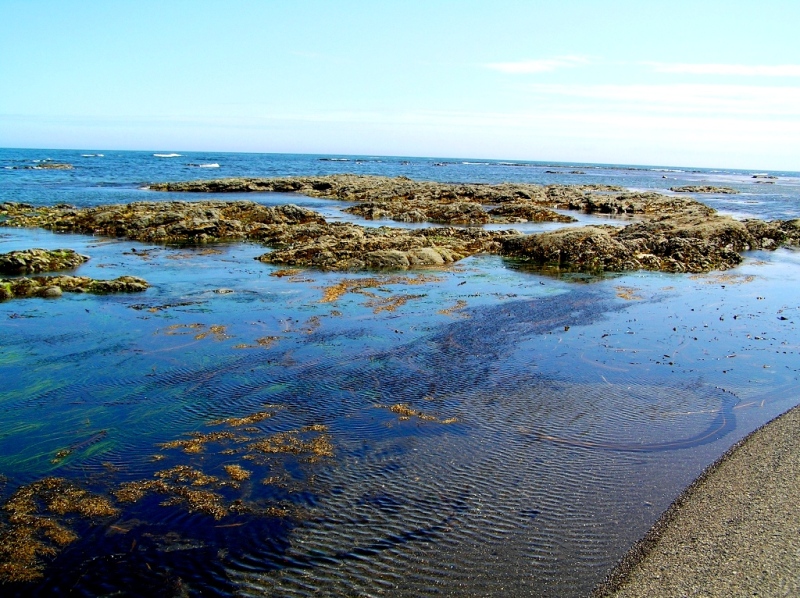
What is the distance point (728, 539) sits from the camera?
235 inches

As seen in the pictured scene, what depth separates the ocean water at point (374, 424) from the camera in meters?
5.75

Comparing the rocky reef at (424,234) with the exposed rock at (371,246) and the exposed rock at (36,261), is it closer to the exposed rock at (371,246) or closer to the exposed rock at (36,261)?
the exposed rock at (371,246)

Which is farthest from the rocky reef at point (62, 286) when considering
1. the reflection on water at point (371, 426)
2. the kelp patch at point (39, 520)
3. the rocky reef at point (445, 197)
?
the rocky reef at point (445, 197)

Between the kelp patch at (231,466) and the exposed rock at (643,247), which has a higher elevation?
the exposed rock at (643,247)

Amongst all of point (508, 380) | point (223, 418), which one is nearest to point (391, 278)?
point (508, 380)

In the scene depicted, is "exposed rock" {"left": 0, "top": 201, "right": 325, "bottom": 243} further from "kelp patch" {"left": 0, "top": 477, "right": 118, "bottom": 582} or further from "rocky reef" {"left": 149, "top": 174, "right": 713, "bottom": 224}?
"kelp patch" {"left": 0, "top": 477, "right": 118, "bottom": 582}

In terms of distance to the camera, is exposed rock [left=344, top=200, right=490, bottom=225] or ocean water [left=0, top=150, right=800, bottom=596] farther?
exposed rock [left=344, top=200, right=490, bottom=225]

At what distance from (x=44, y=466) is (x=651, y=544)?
7464 mm

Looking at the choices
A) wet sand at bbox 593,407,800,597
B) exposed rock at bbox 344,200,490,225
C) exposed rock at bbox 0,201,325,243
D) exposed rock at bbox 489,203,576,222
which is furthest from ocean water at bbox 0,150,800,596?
exposed rock at bbox 489,203,576,222

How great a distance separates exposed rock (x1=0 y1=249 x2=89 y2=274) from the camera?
1862cm

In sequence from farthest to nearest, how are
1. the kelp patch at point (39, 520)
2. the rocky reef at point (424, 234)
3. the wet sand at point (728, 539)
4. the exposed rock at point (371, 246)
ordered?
the rocky reef at point (424, 234) < the exposed rock at point (371, 246) < the kelp patch at point (39, 520) < the wet sand at point (728, 539)

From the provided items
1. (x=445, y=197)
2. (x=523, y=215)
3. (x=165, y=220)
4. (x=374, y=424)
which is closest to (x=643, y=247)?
(x=523, y=215)

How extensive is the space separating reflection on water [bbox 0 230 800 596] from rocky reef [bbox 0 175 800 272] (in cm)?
573

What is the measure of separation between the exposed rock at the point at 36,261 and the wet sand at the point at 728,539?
1995 centimetres
